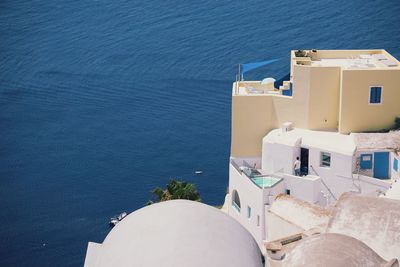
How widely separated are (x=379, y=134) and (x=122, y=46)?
47.2 m

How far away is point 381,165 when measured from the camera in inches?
1104

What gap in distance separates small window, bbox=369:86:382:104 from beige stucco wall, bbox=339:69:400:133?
0.36ft

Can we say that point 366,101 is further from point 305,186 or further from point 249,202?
point 249,202

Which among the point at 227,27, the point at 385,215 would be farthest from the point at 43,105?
the point at 385,215

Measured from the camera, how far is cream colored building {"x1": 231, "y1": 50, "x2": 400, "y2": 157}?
29.1 meters

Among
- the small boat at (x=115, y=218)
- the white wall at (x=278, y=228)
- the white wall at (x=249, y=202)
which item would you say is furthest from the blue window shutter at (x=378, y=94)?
the small boat at (x=115, y=218)

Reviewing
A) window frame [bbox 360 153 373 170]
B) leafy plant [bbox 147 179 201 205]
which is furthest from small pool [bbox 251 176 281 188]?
leafy plant [bbox 147 179 201 205]

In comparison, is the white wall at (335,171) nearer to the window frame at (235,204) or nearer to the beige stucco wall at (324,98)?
the beige stucco wall at (324,98)

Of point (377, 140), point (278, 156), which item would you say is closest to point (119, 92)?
point (278, 156)

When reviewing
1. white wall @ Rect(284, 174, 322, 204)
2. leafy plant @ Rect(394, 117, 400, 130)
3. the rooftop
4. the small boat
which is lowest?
the small boat

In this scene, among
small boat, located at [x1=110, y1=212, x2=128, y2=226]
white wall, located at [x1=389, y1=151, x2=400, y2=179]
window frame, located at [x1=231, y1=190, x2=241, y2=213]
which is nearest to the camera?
white wall, located at [x1=389, y1=151, x2=400, y2=179]

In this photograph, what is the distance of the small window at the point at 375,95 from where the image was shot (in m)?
29.1

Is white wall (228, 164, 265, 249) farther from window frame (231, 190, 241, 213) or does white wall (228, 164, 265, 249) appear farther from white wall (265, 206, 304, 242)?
white wall (265, 206, 304, 242)

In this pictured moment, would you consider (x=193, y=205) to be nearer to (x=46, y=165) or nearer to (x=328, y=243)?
(x=328, y=243)
